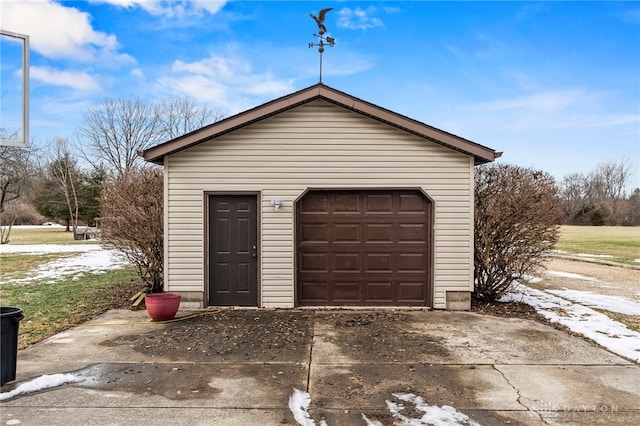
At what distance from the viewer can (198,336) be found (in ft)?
20.2

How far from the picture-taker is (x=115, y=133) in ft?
113

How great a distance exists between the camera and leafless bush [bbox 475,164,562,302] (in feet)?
26.4

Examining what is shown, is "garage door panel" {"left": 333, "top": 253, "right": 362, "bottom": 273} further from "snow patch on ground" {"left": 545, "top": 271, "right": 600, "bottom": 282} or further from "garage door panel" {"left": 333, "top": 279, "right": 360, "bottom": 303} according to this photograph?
"snow patch on ground" {"left": 545, "top": 271, "right": 600, "bottom": 282}

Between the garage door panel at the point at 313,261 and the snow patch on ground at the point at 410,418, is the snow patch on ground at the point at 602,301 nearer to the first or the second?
the garage door panel at the point at 313,261

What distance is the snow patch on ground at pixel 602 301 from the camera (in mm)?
8391

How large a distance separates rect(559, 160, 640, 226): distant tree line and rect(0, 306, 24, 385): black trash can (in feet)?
157

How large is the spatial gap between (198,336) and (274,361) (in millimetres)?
1612

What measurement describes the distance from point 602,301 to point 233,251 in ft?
25.8

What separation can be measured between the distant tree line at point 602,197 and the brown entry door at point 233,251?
43.6 metres

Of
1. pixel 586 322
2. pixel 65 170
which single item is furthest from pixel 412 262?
pixel 65 170

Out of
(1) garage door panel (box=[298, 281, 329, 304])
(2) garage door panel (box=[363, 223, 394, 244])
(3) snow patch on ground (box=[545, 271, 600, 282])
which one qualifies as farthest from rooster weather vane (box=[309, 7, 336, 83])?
(3) snow patch on ground (box=[545, 271, 600, 282])

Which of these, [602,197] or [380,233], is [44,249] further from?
[602,197]

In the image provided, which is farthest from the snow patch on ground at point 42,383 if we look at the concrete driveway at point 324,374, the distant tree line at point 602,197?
the distant tree line at point 602,197

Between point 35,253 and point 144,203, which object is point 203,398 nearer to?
point 144,203
